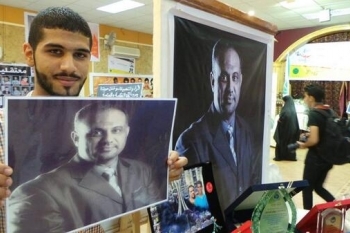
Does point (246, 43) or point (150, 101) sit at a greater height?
point (246, 43)

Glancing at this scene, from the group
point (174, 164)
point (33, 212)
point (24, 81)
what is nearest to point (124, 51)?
point (24, 81)

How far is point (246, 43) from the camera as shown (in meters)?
1.55

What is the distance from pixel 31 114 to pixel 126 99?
0.66 ft

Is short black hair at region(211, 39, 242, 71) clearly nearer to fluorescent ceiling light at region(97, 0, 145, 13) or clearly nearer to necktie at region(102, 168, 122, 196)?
necktie at region(102, 168, 122, 196)

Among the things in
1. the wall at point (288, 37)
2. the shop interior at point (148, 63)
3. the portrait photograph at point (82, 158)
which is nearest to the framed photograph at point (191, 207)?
the portrait photograph at point (82, 158)

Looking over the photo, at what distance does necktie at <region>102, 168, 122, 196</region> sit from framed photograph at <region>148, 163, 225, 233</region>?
25 centimetres

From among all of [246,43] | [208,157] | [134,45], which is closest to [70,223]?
[208,157]

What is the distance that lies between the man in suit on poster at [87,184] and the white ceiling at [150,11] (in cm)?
441

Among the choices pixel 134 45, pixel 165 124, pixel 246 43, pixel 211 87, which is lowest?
pixel 165 124

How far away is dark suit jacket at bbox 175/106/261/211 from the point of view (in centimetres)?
127

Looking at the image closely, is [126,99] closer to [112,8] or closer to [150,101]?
[150,101]

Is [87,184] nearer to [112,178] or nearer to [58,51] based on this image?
[112,178]

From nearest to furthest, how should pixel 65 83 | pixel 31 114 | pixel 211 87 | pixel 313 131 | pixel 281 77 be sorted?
pixel 31 114
pixel 65 83
pixel 211 87
pixel 313 131
pixel 281 77

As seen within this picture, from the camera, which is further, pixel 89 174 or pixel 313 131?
pixel 313 131
